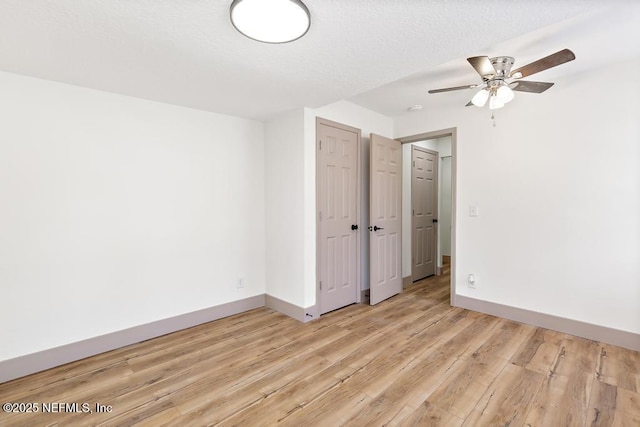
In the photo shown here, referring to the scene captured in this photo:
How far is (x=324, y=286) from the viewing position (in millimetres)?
3398

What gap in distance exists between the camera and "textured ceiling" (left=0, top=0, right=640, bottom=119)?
4.94ft

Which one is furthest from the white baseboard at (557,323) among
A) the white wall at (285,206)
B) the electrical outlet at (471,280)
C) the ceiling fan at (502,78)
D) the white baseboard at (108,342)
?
the white baseboard at (108,342)

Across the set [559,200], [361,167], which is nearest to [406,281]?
[361,167]

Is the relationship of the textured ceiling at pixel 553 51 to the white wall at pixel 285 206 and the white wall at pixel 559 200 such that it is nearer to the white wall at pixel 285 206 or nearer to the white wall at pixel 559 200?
the white wall at pixel 559 200

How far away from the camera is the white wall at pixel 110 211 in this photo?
2248mm

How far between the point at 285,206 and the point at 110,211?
5.36 ft

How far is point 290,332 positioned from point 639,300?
9.99ft

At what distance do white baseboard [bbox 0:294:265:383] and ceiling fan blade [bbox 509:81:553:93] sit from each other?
338 centimetres

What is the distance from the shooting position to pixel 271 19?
1548 mm

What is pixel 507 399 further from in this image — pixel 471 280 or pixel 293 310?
pixel 293 310

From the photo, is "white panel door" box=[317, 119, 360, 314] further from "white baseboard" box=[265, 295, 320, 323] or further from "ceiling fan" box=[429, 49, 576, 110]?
"ceiling fan" box=[429, 49, 576, 110]

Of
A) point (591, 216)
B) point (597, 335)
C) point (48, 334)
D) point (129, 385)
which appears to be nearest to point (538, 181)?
point (591, 216)

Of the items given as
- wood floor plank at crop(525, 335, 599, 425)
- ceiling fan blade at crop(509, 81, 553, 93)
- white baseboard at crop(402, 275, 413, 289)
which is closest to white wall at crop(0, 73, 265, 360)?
white baseboard at crop(402, 275, 413, 289)

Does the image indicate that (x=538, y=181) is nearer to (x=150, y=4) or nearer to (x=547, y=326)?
(x=547, y=326)
